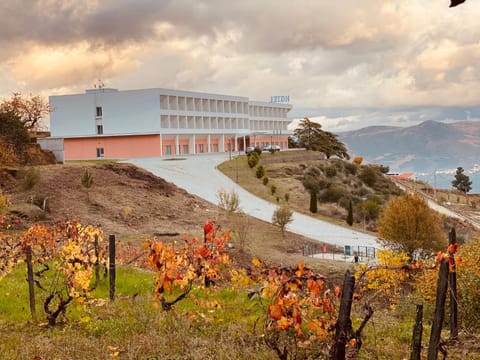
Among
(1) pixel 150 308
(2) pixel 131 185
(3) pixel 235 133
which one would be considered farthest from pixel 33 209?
(3) pixel 235 133

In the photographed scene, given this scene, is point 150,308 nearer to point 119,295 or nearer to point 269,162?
point 119,295

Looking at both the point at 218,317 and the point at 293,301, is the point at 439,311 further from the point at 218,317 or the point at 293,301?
the point at 218,317

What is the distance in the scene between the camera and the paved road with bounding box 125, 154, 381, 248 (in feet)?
119

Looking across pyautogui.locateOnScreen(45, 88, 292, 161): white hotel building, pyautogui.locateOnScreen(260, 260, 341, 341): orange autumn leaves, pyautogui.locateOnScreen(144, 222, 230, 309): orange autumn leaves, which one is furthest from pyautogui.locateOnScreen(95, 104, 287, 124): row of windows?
pyautogui.locateOnScreen(260, 260, 341, 341): orange autumn leaves

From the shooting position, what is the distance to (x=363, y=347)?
6.92m

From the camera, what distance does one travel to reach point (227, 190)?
47.9 meters

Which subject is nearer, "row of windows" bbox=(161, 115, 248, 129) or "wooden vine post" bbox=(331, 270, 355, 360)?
"wooden vine post" bbox=(331, 270, 355, 360)

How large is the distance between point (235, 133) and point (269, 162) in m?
19.5

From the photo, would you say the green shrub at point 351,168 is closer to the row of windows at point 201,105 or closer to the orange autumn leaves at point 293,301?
the row of windows at point 201,105

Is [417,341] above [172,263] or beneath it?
beneath

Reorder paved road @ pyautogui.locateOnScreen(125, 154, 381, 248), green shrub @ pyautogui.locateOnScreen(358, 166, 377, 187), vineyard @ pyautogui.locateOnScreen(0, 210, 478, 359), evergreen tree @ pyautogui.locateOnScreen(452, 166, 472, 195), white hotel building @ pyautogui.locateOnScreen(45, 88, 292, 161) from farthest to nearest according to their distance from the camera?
evergreen tree @ pyautogui.locateOnScreen(452, 166, 472, 195) → green shrub @ pyautogui.locateOnScreen(358, 166, 377, 187) → white hotel building @ pyautogui.locateOnScreen(45, 88, 292, 161) → paved road @ pyautogui.locateOnScreen(125, 154, 381, 248) → vineyard @ pyautogui.locateOnScreen(0, 210, 478, 359)

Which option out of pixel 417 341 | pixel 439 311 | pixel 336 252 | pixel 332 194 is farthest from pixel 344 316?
pixel 332 194

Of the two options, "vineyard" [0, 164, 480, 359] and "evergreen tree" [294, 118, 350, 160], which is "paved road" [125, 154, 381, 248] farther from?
"evergreen tree" [294, 118, 350, 160]

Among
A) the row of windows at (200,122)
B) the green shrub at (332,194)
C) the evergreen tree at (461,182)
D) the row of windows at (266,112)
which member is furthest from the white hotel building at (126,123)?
the evergreen tree at (461,182)
